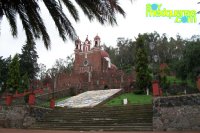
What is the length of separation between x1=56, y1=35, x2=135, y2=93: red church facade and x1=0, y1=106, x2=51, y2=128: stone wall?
21401mm

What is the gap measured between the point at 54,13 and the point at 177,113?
1018 cm

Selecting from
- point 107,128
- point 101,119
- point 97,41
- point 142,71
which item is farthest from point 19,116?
point 97,41

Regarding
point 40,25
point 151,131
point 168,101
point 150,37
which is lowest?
point 151,131

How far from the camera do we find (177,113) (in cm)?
1513

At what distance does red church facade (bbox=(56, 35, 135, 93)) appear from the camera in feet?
146

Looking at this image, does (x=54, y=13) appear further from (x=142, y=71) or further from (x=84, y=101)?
(x=142, y=71)

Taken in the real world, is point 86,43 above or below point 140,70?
above

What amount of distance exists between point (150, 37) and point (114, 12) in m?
68.1

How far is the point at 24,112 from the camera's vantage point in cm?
1964

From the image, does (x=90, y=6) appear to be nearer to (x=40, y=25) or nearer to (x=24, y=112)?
(x=40, y=25)

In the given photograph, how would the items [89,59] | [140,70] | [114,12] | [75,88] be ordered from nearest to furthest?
[114,12], [140,70], [75,88], [89,59]

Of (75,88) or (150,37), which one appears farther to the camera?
(150,37)

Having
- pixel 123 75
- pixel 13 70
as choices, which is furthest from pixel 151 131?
pixel 123 75

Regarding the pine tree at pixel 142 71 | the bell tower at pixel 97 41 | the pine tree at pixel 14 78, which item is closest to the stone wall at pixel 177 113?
the pine tree at pixel 142 71
